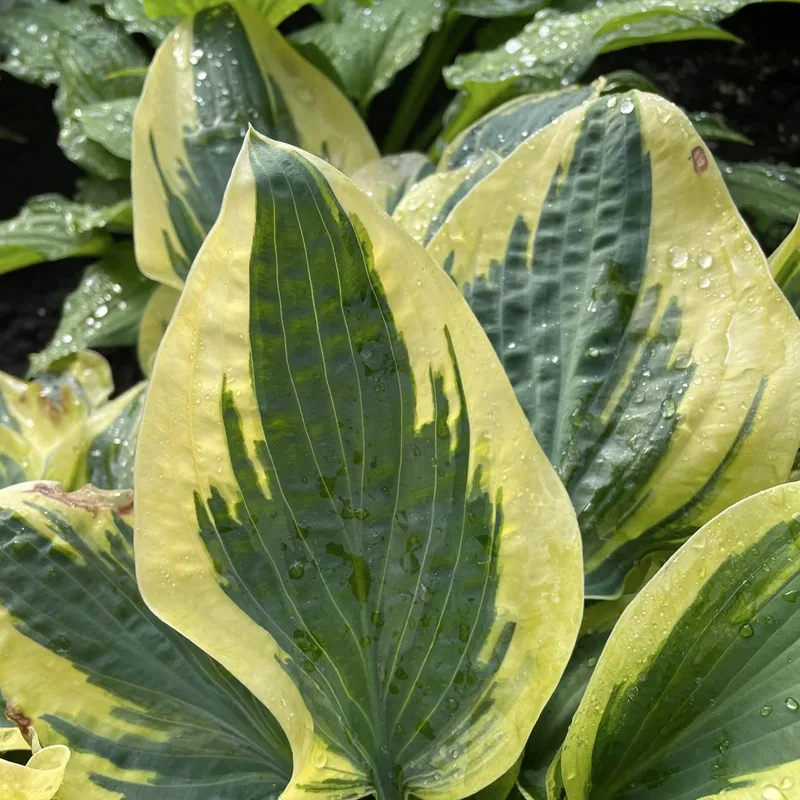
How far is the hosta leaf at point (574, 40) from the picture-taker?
672 millimetres

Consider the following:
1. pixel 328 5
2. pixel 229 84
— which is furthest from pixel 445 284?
pixel 328 5

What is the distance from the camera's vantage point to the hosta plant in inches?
13.3

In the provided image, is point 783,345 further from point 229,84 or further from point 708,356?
point 229,84

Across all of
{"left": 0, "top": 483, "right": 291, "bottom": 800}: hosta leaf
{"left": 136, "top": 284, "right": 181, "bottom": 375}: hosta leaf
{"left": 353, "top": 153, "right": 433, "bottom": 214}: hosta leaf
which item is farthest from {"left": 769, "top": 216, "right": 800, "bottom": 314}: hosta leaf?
{"left": 136, "top": 284, "right": 181, "bottom": 375}: hosta leaf

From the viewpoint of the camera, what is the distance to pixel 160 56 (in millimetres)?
698

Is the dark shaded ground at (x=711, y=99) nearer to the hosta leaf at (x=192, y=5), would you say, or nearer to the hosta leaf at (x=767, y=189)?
the hosta leaf at (x=767, y=189)

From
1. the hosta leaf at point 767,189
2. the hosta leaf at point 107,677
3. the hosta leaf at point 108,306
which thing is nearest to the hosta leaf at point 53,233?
the hosta leaf at point 108,306

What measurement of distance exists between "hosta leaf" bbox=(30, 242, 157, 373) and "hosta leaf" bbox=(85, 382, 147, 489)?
29cm

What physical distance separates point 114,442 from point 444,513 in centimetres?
42

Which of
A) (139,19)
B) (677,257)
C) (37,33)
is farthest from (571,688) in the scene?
(37,33)

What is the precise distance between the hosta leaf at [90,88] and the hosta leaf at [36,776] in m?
0.86

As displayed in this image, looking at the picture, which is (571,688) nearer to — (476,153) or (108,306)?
(476,153)

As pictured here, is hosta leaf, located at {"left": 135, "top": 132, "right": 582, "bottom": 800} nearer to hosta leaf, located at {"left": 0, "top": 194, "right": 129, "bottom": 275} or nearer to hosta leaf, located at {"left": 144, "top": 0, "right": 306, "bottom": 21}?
hosta leaf, located at {"left": 144, "top": 0, "right": 306, "bottom": 21}

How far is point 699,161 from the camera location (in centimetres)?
41
